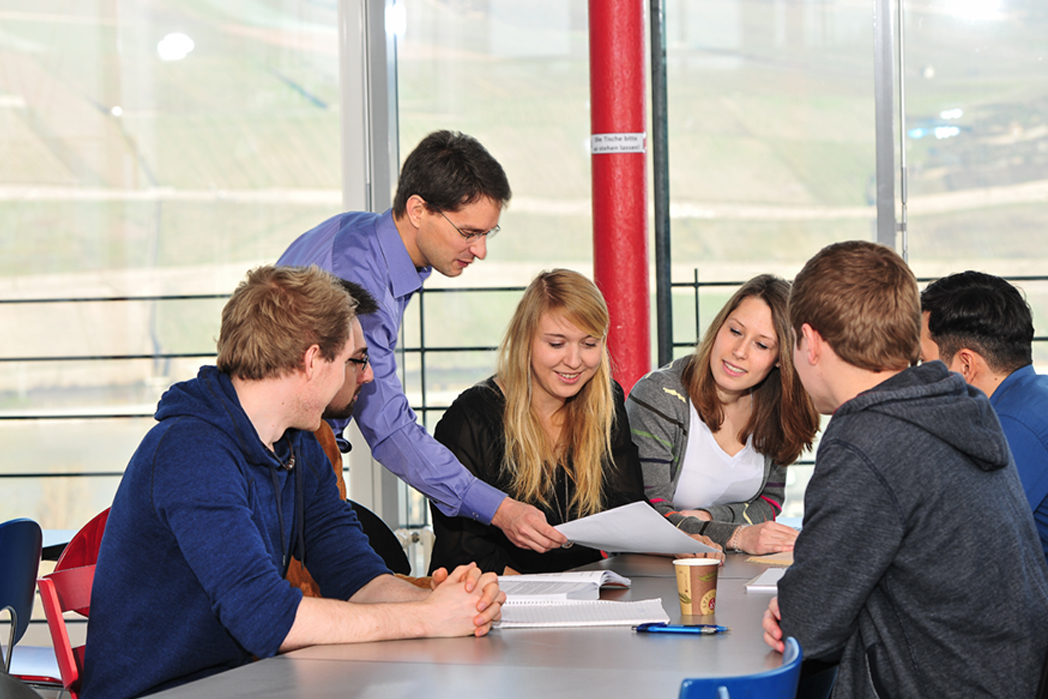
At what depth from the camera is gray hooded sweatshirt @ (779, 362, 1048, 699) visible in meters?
1.36

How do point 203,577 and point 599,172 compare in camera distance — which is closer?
point 203,577

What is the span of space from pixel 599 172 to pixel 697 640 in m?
2.28

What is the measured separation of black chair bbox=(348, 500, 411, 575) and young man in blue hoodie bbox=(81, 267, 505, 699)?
0.83 m

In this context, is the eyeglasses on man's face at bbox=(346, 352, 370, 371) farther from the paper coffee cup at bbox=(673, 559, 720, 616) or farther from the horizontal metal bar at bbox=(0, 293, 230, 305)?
the horizontal metal bar at bbox=(0, 293, 230, 305)

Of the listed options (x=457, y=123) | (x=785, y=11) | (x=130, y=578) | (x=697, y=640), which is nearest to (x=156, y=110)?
(x=457, y=123)

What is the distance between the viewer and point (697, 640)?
1.55 meters

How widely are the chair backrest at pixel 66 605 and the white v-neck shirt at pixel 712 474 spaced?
1.46 metres

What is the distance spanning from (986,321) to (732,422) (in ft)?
2.29

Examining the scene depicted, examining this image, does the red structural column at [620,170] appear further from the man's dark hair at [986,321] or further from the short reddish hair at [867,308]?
the short reddish hair at [867,308]

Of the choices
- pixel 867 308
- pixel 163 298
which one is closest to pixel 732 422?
pixel 867 308

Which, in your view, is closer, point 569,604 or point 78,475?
point 569,604

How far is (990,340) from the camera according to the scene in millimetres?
2250

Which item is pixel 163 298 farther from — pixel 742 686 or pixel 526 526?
pixel 742 686

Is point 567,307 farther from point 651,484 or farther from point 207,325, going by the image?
point 207,325
